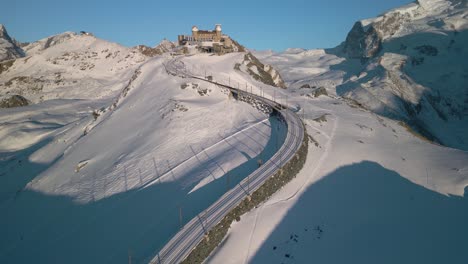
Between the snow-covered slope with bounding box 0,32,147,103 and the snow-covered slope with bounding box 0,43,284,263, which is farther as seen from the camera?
the snow-covered slope with bounding box 0,32,147,103

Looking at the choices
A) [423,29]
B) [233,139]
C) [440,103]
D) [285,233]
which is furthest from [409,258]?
[423,29]

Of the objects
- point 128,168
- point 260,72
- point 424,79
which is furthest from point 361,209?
point 424,79

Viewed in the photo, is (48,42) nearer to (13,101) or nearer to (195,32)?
(13,101)

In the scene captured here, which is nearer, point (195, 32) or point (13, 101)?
point (13, 101)

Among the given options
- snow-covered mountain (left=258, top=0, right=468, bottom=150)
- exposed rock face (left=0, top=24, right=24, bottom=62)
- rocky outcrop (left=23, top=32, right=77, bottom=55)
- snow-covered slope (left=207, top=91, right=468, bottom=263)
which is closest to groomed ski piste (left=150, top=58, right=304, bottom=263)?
snow-covered slope (left=207, top=91, right=468, bottom=263)

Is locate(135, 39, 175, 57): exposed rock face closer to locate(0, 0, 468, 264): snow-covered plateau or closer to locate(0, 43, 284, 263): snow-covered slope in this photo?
locate(0, 0, 468, 264): snow-covered plateau

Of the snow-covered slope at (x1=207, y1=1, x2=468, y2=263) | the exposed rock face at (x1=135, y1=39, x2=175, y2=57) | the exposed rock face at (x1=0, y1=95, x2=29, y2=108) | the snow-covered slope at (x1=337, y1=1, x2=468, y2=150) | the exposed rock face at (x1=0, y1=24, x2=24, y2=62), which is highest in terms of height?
the exposed rock face at (x1=0, y1=24, x2=24, y2=62)

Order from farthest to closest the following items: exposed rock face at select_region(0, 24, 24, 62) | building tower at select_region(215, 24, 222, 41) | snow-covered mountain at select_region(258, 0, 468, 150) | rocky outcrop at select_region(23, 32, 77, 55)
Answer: rocky outcrop at select_region(23, 32, 77, 55) → snow-covered mountain at select_region(258, 0, 468, 150) → exposed rock face at select_region(0, 24, 24, 62) → building tower at select_region(215, 24, 222, 41)

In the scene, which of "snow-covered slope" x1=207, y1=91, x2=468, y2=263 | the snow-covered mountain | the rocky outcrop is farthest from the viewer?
the rocky outcrop
